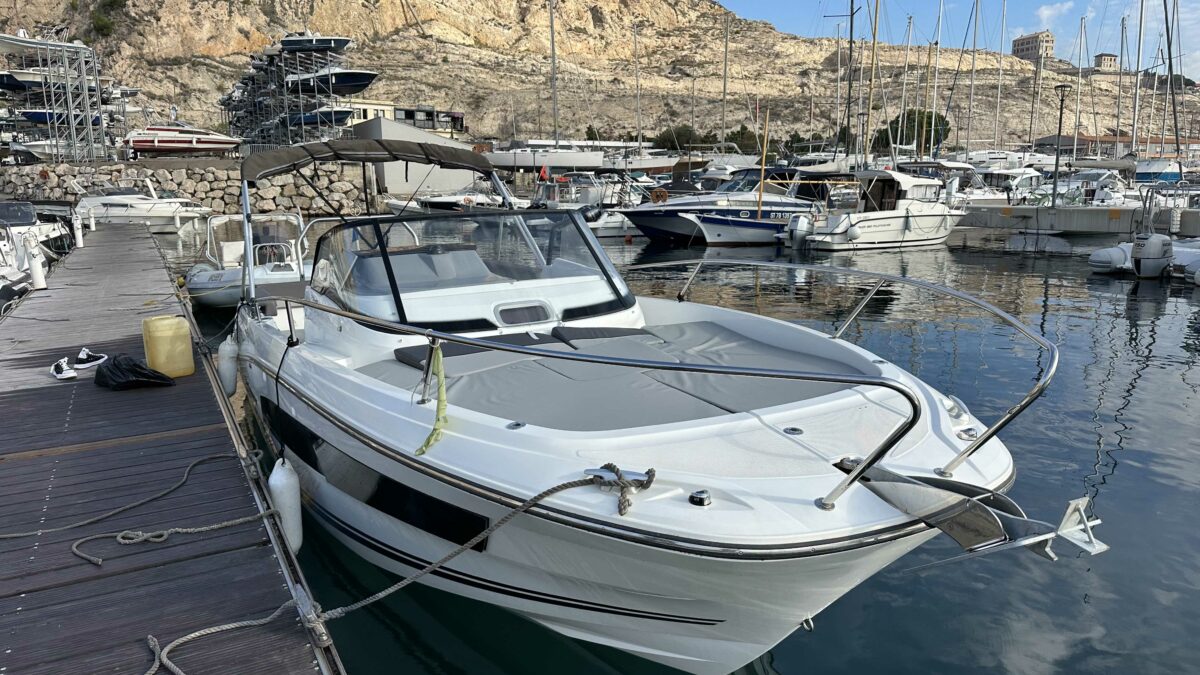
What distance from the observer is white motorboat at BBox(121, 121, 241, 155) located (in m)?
40.6

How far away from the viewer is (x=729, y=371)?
2.92m

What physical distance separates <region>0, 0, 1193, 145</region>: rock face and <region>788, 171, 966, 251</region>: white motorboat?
42522mm

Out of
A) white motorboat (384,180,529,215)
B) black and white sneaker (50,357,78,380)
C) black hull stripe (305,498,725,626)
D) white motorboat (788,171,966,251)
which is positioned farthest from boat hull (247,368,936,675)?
white motorboat (384,180,529,215)

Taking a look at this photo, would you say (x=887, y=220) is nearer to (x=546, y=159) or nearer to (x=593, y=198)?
(x=593, y=198)

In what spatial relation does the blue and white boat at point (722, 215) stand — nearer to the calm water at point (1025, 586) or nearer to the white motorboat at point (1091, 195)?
the white motorboat at point (1091, 195)

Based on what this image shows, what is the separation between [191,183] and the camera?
33406mm

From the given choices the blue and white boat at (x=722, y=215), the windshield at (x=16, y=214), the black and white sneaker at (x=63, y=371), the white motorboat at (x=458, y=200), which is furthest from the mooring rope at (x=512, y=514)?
the white motorboat at (x=458, y=200)

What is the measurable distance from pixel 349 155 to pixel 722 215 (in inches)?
714

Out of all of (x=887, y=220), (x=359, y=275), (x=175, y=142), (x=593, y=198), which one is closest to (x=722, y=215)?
(x=887, y=220)

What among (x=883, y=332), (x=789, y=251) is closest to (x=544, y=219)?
(x=883, y=332)

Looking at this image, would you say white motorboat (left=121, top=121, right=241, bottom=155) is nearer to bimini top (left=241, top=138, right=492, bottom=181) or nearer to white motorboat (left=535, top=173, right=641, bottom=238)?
white motorboat (left=535, top=173, right=641, bottom=238)

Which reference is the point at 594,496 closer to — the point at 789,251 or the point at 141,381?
the point at 141,381

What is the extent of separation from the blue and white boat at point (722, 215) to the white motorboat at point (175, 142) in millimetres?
29520

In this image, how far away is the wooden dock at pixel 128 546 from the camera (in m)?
3.11
